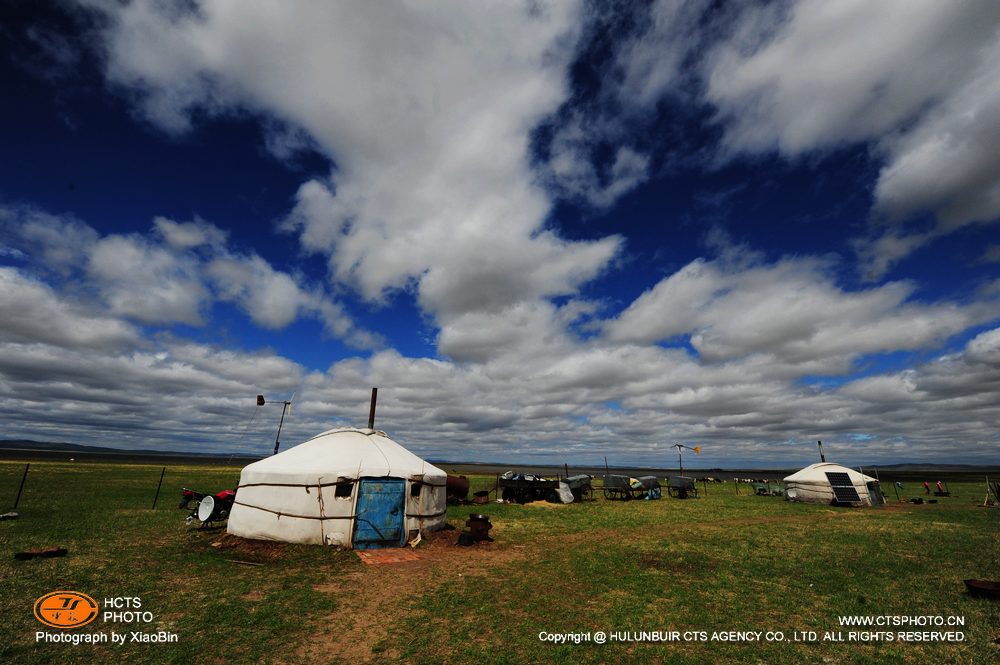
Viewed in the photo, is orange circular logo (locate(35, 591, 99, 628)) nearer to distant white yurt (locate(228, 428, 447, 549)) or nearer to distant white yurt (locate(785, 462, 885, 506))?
distant white yurt (locate(228, 428, 447, 549))

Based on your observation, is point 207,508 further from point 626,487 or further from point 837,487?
point 837,487

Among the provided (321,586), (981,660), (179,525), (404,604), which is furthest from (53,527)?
(981,660)

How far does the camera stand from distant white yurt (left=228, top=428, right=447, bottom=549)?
16906 mm

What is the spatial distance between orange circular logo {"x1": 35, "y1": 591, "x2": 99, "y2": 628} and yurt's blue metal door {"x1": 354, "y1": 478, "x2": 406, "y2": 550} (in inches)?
328

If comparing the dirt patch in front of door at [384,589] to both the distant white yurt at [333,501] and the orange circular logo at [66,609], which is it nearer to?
the distant white yurt at [333,501]

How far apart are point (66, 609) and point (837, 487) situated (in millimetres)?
48865

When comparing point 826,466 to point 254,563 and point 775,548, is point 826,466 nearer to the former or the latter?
point 775,548

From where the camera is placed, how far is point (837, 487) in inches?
1455

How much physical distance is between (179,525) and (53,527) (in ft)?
14.2

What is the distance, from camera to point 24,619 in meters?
8.75

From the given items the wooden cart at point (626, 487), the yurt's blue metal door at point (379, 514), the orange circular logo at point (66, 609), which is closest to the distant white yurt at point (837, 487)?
the wooden cart at point (626, 487)

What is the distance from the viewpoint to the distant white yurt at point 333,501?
16906 mm

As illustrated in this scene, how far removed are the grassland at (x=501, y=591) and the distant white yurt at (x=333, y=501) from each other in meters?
0.93

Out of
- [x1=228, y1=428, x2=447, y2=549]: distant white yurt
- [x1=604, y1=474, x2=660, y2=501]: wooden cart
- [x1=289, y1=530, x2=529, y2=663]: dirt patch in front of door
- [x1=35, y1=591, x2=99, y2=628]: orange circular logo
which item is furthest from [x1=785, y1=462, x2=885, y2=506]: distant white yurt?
[x1=35, y1=591, x2=99, y2=628]: orange circular logo
